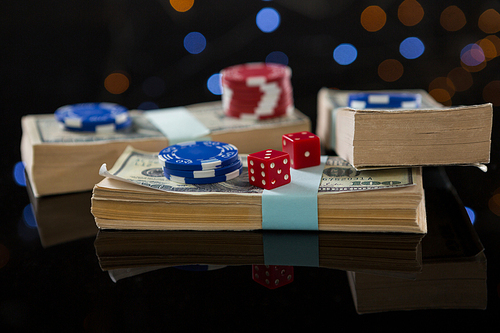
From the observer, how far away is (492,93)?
2.52 meters

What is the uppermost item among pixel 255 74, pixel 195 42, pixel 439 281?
pixel 195 42

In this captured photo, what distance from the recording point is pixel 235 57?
2.63 m

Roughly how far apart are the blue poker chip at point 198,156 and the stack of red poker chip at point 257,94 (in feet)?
1.43

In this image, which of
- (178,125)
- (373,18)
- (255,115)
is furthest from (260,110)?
(373,18)

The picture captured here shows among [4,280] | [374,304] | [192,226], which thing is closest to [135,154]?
[192,226]

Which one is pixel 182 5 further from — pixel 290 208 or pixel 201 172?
pixel 290 208

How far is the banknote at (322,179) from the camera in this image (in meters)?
1.27

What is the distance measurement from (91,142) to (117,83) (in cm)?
102

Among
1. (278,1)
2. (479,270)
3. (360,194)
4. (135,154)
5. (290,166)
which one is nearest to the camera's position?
(479,270)

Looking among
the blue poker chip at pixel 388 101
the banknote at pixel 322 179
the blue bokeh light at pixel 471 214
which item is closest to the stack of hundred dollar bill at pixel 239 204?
the banknote at pixel 322 179

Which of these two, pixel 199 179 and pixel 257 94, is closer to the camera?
pixel 199 179

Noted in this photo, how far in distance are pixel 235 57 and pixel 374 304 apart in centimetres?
182

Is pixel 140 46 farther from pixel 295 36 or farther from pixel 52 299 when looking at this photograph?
pixel 52 299

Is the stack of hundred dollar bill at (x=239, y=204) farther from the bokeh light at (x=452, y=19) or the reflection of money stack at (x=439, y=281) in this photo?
the bokeh light at (x=452, y=19)
